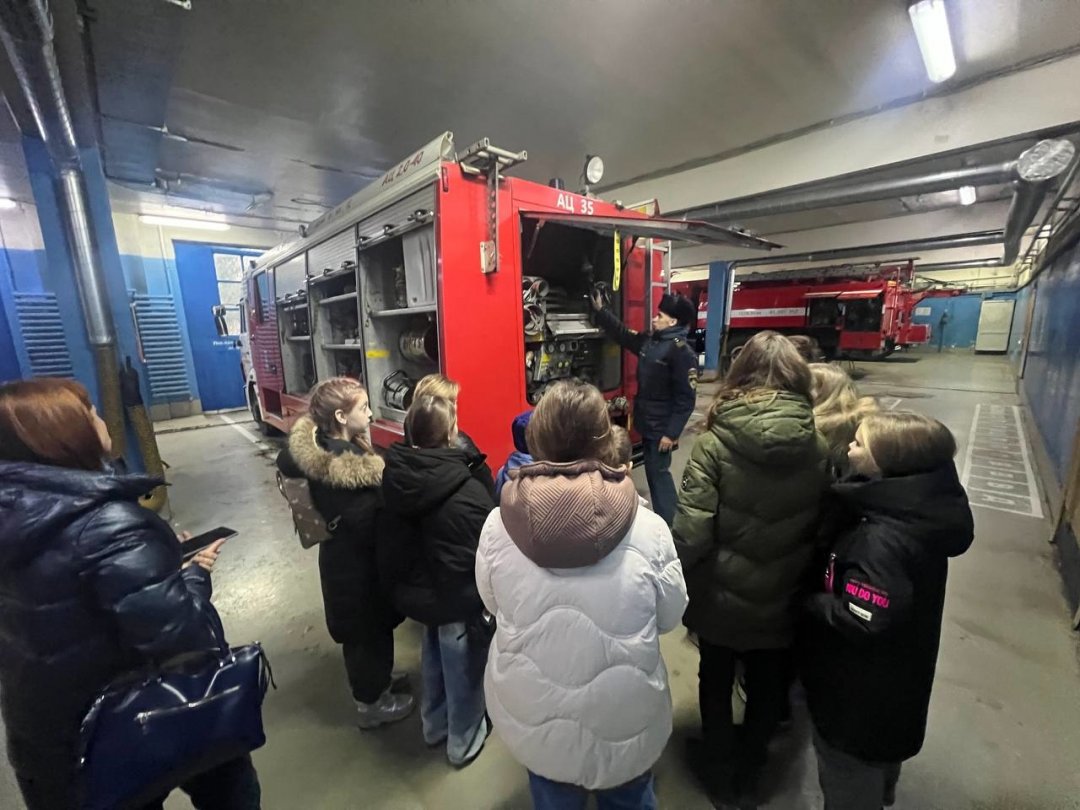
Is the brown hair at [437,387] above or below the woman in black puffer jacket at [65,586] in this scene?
above

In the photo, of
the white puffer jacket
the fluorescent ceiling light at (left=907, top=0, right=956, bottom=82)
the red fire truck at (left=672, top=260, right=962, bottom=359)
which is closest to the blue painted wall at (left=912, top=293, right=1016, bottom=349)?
the red fire truck at (left=672, top=260, right=962, bottom=359)

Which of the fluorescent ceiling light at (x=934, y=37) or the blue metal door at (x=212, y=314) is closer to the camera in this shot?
the fluorescent ceiling light at (x=934, y=37)

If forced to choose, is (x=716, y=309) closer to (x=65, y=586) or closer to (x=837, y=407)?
(x=837, y=407)

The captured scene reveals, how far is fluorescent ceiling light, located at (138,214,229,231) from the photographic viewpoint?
29.2 ft

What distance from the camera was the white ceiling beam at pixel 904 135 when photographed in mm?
3947

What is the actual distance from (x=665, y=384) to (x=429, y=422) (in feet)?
7.31

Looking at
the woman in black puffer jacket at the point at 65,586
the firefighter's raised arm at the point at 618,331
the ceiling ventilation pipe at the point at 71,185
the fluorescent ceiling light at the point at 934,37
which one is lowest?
the woman in black puffer jacket at the point at 65,586

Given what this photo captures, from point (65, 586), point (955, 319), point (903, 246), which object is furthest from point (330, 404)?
point (955, 319)

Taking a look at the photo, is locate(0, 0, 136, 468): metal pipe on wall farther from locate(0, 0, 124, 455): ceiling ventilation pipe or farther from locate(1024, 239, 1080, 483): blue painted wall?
locate(1024, 239, 1080, 483): blue painted wall

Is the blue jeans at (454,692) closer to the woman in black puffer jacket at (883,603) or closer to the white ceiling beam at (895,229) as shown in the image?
the woman in black puffer jacket at (883,603)

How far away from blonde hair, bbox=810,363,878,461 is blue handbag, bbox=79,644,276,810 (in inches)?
84.4

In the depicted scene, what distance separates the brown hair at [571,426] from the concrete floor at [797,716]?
1.47 metres

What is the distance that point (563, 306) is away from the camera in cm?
404

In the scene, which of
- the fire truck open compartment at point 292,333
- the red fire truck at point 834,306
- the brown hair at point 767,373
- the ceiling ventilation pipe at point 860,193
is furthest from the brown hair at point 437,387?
the red fire truck at point 834,306
